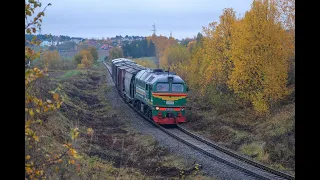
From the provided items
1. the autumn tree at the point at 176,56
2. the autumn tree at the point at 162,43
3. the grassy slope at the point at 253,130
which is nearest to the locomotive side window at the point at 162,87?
the grassy slope at the point at 253,130

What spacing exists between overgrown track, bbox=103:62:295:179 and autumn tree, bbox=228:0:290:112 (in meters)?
6.02

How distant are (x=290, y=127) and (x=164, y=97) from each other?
22.9ft

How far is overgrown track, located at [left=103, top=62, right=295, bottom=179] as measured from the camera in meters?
12.9

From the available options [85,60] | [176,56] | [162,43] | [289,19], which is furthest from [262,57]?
[162,43]

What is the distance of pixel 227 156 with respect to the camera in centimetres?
1579

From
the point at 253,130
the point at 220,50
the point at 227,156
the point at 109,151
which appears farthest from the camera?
the point at 220,50

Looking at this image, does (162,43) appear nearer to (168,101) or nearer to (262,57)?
(262,57)

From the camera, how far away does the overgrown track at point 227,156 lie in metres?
12.9

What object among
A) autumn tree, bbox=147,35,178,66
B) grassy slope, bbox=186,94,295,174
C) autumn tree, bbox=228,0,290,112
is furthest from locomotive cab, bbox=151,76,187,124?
autumn tree, bbox=147,35,178,66

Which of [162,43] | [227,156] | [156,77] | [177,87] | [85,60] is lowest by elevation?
[227,156]

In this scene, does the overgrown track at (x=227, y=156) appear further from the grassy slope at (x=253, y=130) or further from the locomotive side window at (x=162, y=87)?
the locomotive side window at (x=162, y=87)

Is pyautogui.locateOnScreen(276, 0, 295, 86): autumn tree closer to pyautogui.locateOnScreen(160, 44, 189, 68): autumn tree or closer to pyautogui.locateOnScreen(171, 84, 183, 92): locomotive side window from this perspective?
pyautogui.locateOnScreen(171, 84, 183, 92): locomotive side window

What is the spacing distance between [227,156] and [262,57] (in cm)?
1052
